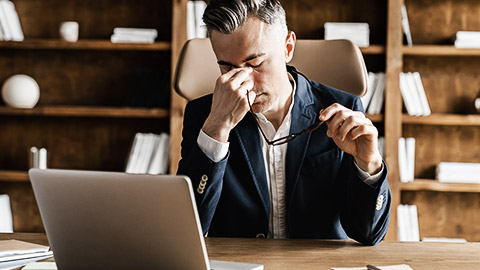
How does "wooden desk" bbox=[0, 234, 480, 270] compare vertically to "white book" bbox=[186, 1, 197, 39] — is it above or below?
below

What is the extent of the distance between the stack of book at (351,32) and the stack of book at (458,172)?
2.40ft

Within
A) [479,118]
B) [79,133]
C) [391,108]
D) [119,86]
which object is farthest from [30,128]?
[479,118]

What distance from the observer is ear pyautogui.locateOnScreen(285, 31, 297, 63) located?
1499 mm

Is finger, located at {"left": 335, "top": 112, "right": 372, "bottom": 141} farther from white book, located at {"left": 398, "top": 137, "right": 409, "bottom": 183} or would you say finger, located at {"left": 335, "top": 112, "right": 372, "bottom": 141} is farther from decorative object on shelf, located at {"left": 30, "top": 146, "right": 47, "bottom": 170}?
decorative object on shelf, located at {"left": 30, "top": 146, "right": 47, "bottom": 170}

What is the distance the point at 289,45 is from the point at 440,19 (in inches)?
67.5

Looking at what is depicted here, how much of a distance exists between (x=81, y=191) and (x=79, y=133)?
237 centimetres

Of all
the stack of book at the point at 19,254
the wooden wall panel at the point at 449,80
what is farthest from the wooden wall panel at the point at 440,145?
the stack of book at the point at 19,254

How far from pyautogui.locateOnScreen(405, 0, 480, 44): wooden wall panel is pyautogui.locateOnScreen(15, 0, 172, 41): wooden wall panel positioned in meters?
1.32

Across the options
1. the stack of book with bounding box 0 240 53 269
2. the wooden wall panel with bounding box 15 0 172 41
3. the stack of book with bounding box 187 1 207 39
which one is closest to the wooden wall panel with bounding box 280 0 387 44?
the stack of book with bounding box 187 1 207 39

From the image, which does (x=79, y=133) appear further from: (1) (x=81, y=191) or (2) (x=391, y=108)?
(1) (x=81, y=191)

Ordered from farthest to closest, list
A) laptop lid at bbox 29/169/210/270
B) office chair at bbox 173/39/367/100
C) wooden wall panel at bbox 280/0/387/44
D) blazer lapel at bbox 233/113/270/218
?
wooden wall panel at bbox 280/0/387/44 → office chair at bbox 173/39/367/100 → blazer lapel at bbox 233/113/270/218 → laptop lid at bbox 29/169/210/270

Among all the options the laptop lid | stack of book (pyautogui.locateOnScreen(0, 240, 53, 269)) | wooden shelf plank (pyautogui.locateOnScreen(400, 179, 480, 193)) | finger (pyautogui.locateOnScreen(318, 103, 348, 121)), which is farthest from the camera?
wooden shelf plank (pyautogui.locateOnScreen(400, 179, 480, 193))

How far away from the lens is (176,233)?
2.61 ft

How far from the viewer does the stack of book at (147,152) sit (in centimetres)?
283
